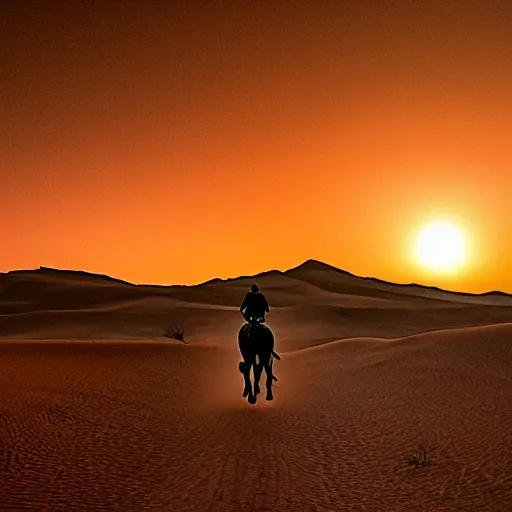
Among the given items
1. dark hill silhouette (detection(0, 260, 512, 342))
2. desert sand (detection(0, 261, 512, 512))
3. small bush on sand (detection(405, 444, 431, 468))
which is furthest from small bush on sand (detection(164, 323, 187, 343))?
small bush on sand (detection(405, 444, 431, 468))

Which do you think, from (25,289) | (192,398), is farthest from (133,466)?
(25,289)

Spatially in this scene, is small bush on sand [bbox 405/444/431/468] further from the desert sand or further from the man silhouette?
the man silhouette

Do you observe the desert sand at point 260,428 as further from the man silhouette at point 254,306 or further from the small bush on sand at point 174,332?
the small bush on sand at point 174,332

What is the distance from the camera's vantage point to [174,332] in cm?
4466

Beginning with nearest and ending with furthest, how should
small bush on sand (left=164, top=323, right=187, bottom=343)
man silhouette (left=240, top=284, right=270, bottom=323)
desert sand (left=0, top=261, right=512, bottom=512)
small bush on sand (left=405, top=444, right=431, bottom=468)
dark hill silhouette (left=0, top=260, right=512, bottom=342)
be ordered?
desert sand (left=0, top=261, right=512, bottom=512) → small bush on sand (left=405, top=444, right=431, bottom=468) → man silhouette (left=240, top=284, right=270, bottom=323) → small bush on sand (left=164, top=323, right=187, bottom=343) → dark hill silhouette (left=0, top=260, right=512, bottom=342)

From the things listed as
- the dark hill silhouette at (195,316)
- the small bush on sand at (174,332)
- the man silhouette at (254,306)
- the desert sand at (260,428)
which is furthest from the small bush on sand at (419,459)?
the small bush on sand at (174,332)

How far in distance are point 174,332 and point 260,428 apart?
31672 millimetres

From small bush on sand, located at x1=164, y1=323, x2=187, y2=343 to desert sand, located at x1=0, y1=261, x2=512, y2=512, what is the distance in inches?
442

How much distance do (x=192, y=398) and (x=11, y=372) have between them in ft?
19.3

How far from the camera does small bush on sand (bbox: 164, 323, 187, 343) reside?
136 feet

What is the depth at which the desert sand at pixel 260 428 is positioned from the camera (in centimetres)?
938

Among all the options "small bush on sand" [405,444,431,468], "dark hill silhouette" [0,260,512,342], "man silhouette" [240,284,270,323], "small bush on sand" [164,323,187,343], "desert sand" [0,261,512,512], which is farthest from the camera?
"dark hill silhouette" [0,260,512,342]

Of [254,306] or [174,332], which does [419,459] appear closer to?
[254,306]

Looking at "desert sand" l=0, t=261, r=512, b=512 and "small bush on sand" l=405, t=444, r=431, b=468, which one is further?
"small bush on sand" l=405, t=444, r=431, b=468
